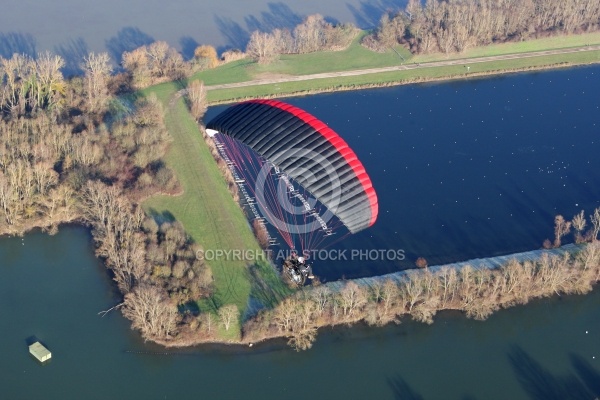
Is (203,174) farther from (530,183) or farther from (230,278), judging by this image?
(530,183)

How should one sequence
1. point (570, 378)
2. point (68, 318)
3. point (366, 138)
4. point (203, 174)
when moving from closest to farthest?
point (570, 378) → point (68, 318) → point (203, 174) → point (366, 138)

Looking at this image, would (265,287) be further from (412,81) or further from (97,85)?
(412,81)

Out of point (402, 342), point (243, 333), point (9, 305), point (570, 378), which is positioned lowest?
point (570, 378)

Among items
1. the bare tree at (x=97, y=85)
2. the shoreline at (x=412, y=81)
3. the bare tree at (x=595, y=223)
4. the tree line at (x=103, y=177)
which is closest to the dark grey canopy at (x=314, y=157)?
the tree line at (x=103, y=177)

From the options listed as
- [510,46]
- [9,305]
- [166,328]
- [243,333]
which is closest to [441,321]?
[243,333]

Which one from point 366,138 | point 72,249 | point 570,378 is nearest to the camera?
point 570,378
